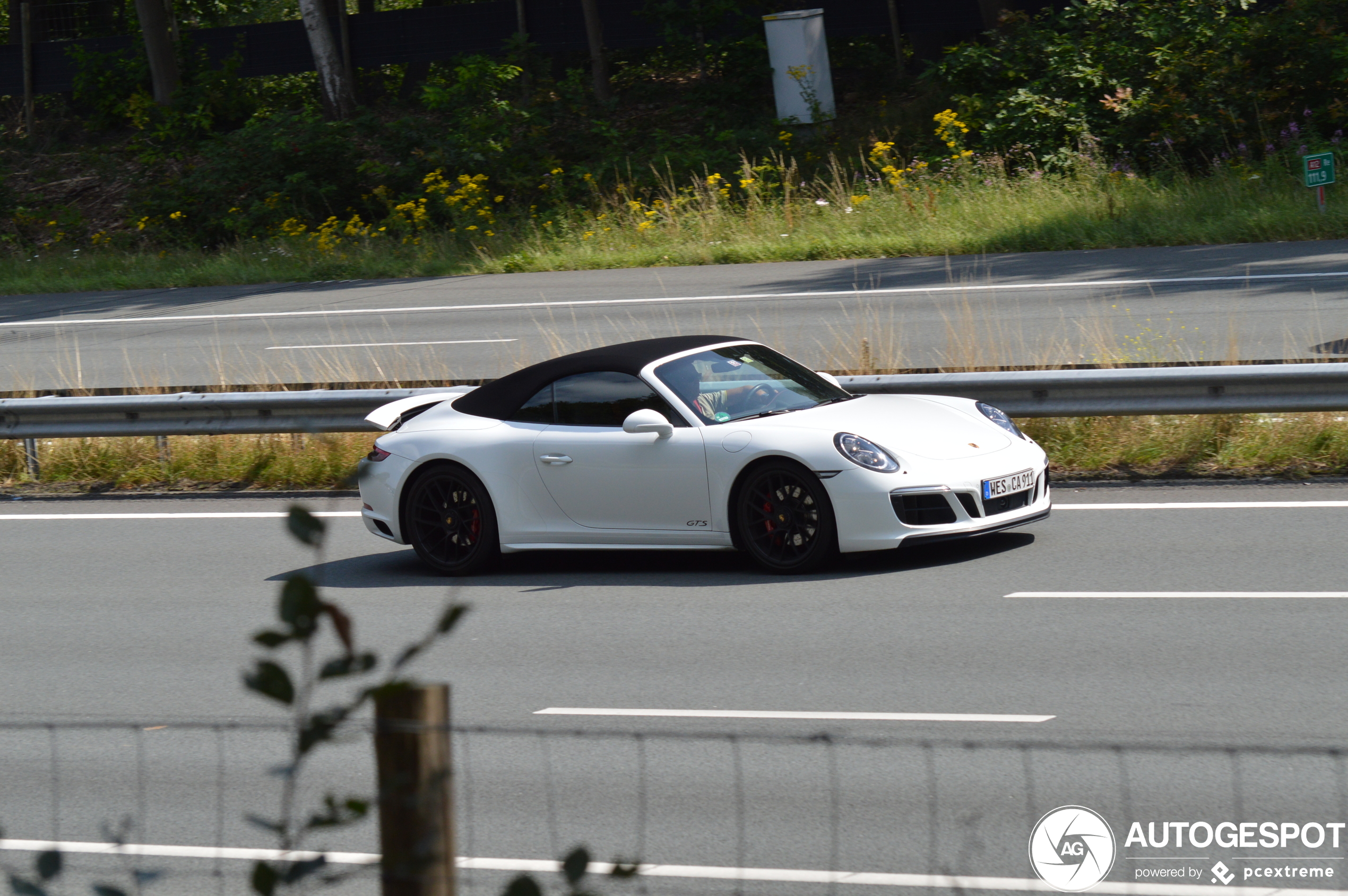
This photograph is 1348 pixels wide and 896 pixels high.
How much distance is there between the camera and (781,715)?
Result: 18.7ft

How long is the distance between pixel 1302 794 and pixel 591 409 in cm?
477

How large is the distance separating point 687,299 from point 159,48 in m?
21.0

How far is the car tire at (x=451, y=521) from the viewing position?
8508 millimetres

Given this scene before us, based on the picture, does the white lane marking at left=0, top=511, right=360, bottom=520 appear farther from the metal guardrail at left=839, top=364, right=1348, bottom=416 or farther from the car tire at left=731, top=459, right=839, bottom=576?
the metal guardrail at left=839, top=364, right=1348, bottom=416

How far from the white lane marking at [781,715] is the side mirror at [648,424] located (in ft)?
7.50

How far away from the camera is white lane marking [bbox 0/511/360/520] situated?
10.8m

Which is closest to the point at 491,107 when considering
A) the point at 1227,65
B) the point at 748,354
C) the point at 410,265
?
the point at 410,265

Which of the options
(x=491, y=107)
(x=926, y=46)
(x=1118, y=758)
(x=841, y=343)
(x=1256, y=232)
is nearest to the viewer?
(x=1118, y=758)

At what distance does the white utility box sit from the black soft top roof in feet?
60.7

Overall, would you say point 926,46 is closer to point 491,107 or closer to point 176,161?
point 491,107

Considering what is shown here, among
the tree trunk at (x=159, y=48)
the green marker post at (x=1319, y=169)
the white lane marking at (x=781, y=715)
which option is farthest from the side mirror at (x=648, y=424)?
the tree trunk at (x=159, y=48)

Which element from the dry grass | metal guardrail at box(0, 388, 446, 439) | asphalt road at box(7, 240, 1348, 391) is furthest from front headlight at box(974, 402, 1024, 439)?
the dry grass

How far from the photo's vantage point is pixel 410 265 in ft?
76.1

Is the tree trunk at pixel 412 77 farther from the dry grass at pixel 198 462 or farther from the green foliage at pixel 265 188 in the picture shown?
the dry grass at pixel 198 462
